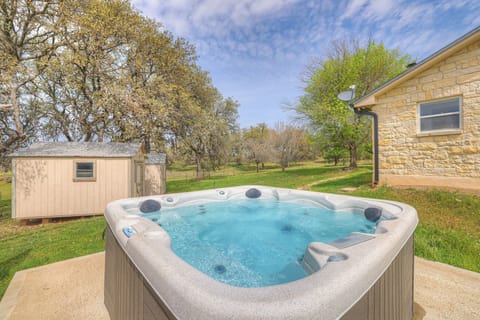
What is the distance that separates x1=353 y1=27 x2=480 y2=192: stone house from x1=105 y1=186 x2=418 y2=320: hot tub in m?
4.06

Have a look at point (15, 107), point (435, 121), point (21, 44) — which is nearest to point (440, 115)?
point (435, 121)

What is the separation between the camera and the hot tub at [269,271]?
763 millimetres

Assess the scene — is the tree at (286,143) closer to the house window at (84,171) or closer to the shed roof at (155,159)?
the shed roof at (155,159)

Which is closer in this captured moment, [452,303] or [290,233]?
[452,303]

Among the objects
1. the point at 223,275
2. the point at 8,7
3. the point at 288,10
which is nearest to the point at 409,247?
Answer: the point at 223,275

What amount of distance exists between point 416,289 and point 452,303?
10.7 inches

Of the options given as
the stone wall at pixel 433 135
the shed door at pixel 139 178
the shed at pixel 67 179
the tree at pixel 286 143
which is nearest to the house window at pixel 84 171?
the shed at pixel 67 179

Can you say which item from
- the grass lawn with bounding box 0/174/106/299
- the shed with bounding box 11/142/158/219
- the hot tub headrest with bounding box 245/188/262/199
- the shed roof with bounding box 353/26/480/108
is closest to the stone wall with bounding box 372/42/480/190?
the shed roof with bounding box 353/26/480/108

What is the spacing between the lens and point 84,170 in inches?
232

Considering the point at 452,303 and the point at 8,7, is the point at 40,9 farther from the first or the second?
the point at 452,303

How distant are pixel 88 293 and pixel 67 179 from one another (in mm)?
4986

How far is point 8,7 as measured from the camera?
5.75 m

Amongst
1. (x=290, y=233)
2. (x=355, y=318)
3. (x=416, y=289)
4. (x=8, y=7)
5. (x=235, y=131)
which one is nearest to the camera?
(x=355, y=318)

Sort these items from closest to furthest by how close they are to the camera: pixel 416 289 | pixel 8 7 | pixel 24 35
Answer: pixel 416 289 → pixel 8 7 → pixel 24 35
